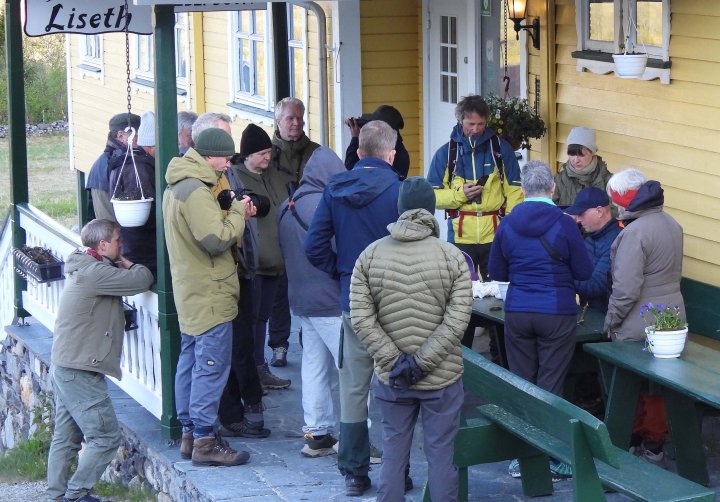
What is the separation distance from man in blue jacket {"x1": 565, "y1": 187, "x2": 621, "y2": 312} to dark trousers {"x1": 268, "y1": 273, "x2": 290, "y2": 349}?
95.5 inches

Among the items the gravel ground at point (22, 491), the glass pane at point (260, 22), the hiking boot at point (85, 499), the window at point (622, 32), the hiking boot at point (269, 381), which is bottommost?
the gravel ground at point (22, 491)

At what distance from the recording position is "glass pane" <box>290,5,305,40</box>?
12.7 m

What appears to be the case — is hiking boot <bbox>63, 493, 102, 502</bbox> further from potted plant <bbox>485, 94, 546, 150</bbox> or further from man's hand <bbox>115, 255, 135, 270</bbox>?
potted plant <bbox>485, 94, 546, 150</bbox>

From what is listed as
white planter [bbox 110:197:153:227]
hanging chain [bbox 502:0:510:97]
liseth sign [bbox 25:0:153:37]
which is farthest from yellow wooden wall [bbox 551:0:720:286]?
liseth sign [bbox 25:0:153:37]

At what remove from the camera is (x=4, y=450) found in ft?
37.2

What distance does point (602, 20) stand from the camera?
8664 mm

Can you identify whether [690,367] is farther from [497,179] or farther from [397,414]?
[497,179]

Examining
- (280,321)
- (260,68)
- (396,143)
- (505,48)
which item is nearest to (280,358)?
(280,321)

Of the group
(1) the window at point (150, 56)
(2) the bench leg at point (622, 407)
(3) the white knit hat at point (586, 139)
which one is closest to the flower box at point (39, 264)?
(3) the white knit hat at point (586, 139)

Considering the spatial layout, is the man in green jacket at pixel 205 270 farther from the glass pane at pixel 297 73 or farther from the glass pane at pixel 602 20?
the glass pane at pixel 297 73

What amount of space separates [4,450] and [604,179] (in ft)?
20.5

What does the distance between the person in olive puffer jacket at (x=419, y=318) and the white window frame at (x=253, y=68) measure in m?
7.76

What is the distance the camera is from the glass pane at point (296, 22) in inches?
499

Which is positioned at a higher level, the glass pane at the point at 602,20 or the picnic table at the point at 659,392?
the glass pane at the point at 602,20
